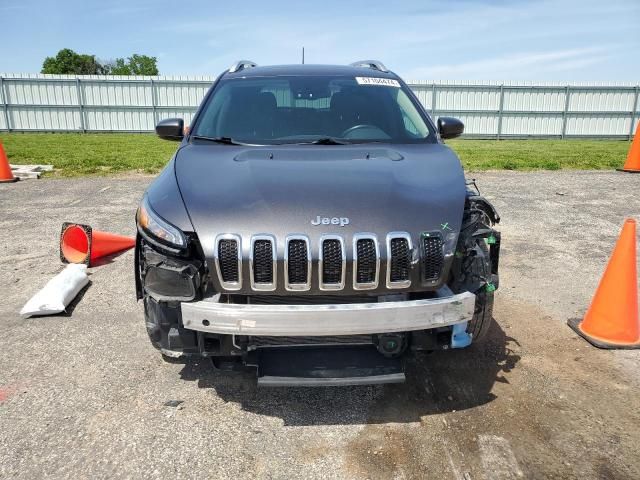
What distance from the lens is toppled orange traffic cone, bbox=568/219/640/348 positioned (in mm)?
3445

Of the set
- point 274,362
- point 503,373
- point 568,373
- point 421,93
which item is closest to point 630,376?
point 568,373

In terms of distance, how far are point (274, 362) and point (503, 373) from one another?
1.48 m

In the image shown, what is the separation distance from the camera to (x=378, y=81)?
4027mm

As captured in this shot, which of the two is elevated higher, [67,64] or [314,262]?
[67,64]

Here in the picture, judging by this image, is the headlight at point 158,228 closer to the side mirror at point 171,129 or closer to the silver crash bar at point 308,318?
the silver crash bar at point 308,318

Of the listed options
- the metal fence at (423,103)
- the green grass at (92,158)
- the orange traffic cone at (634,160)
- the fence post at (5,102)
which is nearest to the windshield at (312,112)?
the green grass at (92,158)

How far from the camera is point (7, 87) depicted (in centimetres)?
2447

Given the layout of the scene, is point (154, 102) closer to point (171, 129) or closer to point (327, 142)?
point (171, 129)

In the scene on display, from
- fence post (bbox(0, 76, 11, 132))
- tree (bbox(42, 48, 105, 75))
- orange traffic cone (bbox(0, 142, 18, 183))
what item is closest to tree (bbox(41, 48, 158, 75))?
tree (bbox(42, 48, 105, 75))

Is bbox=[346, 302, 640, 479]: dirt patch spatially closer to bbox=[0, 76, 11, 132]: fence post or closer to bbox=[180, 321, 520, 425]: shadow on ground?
bbox=[180, 321, 520, 425]: shadow on ground

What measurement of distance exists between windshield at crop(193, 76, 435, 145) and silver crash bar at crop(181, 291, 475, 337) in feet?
4.83

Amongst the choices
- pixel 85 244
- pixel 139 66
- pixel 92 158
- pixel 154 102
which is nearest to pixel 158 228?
pixel 85 244

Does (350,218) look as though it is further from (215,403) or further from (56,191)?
(56,191)

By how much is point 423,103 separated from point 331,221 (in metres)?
24.3
